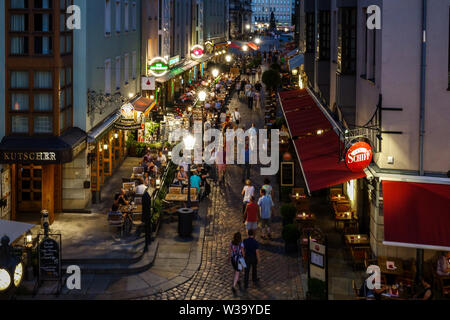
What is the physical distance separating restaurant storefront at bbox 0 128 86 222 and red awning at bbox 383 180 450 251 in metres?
10.1

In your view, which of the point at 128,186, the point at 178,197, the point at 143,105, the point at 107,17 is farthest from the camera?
the point at 143,105

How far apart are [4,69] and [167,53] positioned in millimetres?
25790

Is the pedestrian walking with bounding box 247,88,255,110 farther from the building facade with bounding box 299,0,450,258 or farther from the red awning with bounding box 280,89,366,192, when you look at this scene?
the building facade with bounding box 299,0,450,258

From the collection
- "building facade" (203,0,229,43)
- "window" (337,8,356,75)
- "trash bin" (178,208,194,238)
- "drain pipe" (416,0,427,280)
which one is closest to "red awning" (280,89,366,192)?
"drain pipe" (416,0,427,280)

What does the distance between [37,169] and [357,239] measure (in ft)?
35.6

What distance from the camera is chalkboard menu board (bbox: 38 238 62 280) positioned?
15.7m

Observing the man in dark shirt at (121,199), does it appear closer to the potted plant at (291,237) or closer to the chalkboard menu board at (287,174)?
the potted plant at (291,237)

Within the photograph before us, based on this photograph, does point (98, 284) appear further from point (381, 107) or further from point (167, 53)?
point (167, 53)

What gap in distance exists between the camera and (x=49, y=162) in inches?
761

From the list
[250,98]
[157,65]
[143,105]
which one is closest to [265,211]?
[143,105]

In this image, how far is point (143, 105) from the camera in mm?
32438

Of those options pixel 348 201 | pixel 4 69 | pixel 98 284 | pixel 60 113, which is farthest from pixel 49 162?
pixel 348 201

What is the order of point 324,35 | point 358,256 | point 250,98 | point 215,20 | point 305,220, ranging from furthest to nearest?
point 215,20 → point 250,98 → point 324,35 → point 305,220 → point 358,256

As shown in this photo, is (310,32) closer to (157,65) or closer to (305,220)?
(157,65)
